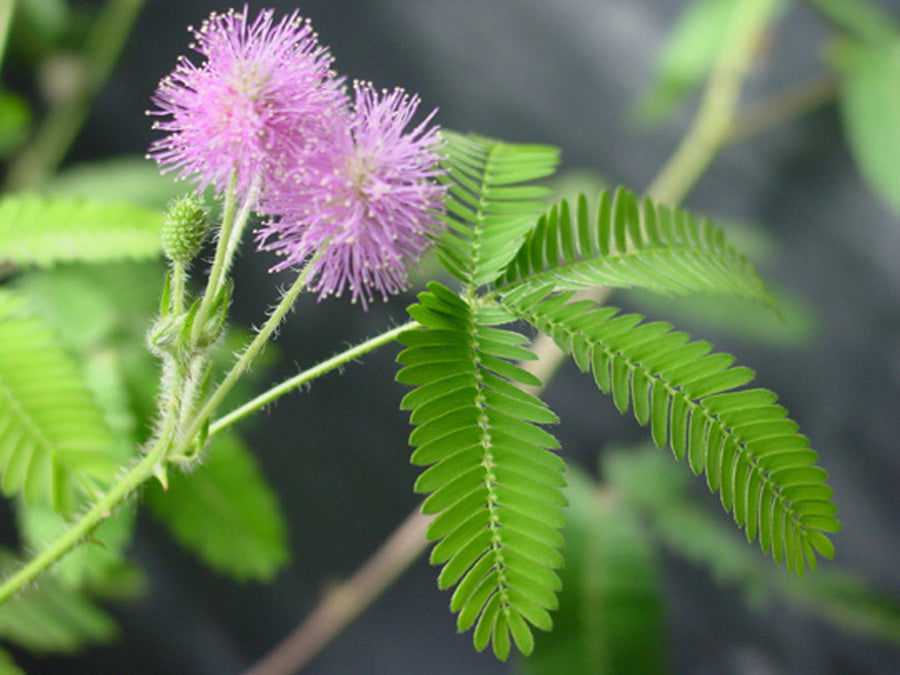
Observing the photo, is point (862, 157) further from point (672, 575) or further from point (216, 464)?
point (216, 464)

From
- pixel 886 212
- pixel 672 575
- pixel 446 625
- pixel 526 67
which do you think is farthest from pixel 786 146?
pixel 446 625

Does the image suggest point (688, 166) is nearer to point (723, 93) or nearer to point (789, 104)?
point (723, 93)

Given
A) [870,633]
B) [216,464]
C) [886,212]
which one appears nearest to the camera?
[216,464]

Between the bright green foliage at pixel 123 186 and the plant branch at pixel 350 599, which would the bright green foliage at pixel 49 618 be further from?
the bright green foliage at pixel 123 186

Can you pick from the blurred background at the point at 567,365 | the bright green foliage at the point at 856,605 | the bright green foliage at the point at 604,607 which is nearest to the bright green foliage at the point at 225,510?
the bright green foliage at the point at 604,607

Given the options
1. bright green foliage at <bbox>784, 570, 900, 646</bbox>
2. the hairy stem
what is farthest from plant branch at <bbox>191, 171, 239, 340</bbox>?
bright green foliage at <bbox>784, 570, 900, 646</bbox>

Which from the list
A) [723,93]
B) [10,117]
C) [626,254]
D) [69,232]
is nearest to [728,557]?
[723,93]
